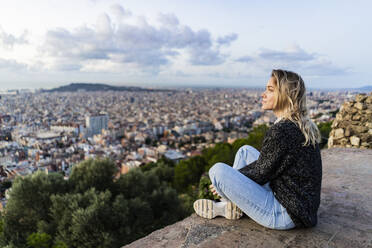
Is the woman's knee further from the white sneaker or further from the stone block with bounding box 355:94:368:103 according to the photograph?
the stone block with bounding box 355:94:368:103

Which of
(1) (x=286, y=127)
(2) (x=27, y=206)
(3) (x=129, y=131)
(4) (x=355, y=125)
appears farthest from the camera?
(3) (x=129, y=131)

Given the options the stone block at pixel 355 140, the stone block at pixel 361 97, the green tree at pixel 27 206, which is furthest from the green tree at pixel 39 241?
the stone block at pixel 361 97

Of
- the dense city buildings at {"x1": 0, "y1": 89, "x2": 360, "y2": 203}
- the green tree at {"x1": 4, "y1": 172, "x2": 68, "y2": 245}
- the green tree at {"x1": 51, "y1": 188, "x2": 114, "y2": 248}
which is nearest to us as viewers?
the green tree at {"x1": 51, "y1": 188, "x2": 114, "y2": 248}

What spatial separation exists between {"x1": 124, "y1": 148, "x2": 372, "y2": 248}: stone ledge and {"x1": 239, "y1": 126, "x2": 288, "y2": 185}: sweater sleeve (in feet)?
1.13

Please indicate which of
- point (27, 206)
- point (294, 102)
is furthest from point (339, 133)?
point (27, 206)

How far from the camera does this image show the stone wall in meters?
4.38

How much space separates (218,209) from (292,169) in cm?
63

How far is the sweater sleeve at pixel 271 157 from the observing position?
4.59 ft

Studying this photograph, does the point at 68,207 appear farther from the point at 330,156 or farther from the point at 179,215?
the point at 330,156

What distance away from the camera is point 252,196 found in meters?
1.53

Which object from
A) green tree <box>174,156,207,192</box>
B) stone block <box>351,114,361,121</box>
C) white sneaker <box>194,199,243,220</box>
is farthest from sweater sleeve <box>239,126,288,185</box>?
green tree <box>174,156,207,192</box>

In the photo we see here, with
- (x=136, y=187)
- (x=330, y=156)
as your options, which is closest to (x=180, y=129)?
(x=136, y=187)

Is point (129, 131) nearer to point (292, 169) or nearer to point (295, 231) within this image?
point (295, 231)

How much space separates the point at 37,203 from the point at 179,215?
353 centimetres
